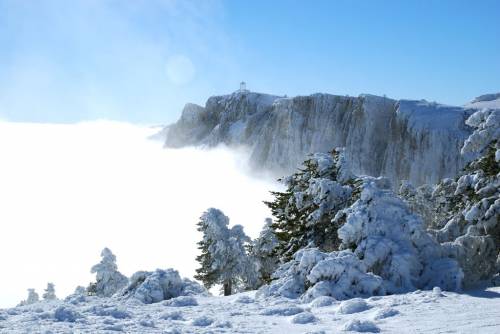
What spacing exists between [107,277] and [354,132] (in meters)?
59.0

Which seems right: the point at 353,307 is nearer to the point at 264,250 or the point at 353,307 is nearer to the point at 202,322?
the point at 202,322

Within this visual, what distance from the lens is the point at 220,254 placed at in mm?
33625

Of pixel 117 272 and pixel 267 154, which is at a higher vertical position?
pixel 267 154

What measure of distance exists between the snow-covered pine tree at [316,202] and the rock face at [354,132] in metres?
56.1

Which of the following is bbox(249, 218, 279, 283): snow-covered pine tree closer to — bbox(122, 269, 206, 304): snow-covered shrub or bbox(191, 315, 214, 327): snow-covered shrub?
bbox(122, 269, 206, 304): snow-covered shrub

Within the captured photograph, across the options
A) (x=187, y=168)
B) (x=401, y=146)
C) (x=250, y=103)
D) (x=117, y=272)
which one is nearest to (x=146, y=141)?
(x=187, y=168)

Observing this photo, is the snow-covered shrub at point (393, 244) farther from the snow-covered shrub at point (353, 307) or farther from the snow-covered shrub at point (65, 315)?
the snow-covered shrub at point (65, 315)

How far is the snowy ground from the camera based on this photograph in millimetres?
9312

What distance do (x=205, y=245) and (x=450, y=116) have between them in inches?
Result: 2211

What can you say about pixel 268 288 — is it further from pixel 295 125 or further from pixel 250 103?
pixel 250 103

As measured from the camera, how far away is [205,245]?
34.5 m

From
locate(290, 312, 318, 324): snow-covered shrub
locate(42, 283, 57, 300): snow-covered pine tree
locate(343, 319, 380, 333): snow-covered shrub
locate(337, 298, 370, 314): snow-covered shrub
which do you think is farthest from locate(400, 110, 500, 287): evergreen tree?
locate(42, 283, 57, 300): snow-covered pine tree

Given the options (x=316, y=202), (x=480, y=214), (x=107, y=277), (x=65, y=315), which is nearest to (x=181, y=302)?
(x=65, y=315)

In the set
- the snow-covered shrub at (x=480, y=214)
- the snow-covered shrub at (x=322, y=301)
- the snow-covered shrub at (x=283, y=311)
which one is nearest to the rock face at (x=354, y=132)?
the snow-covered shrub at (x=480, y=214)
